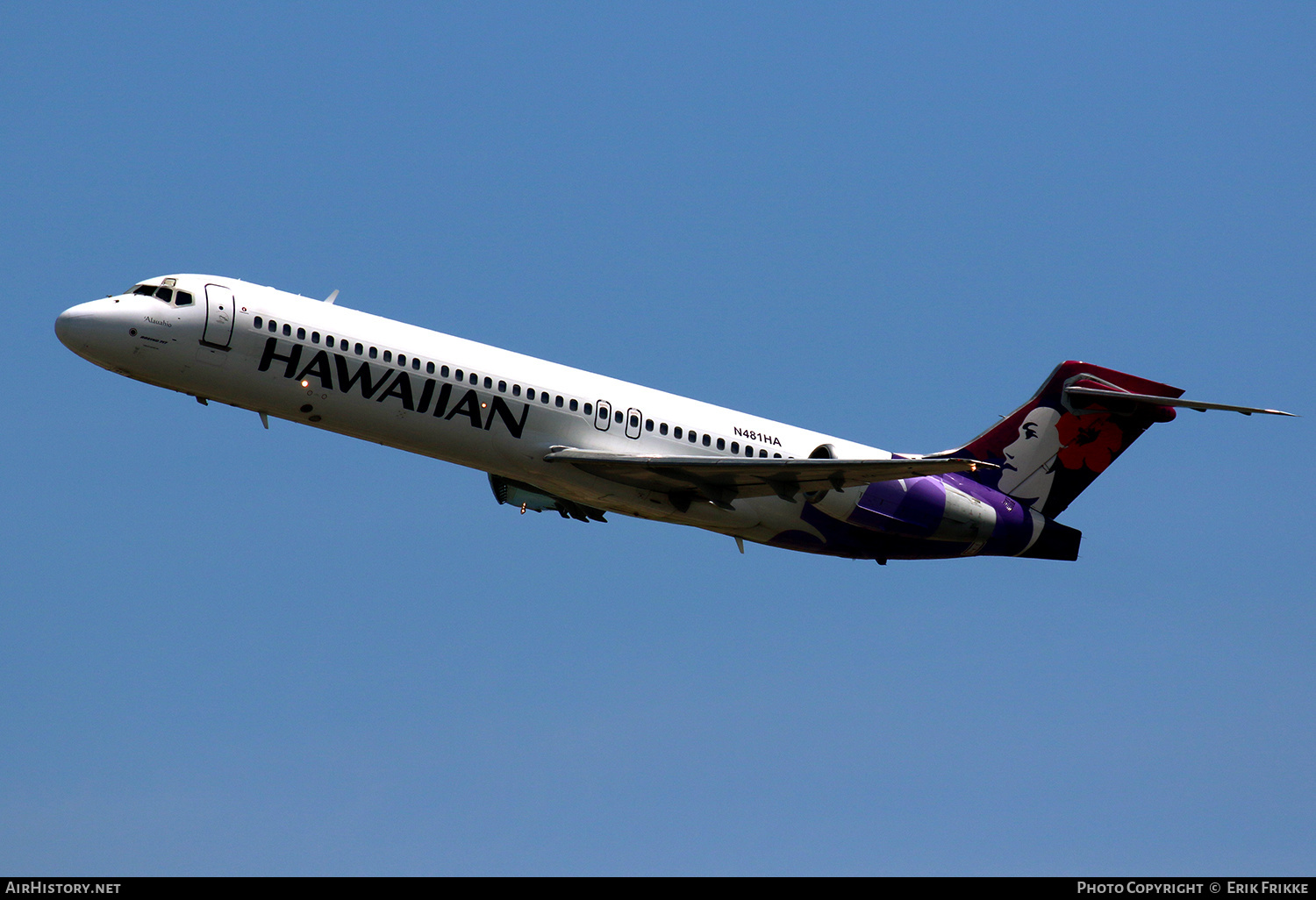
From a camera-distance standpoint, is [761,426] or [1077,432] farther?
[1077,432]

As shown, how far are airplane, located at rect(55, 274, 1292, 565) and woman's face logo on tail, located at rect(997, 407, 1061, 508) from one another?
5 cm

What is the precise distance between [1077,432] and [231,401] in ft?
70.6

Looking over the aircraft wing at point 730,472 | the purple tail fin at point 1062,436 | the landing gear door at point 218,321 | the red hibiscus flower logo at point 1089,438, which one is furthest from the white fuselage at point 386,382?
the red hibiscus flower logo at point 1089,438

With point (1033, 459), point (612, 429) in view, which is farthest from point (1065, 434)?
point (612, 429)

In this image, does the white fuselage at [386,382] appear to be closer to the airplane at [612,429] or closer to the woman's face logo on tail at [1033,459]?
the airplane at [612,429]

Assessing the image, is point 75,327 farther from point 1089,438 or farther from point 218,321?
point 1089,438

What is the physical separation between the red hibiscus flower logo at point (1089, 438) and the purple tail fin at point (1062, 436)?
23mm

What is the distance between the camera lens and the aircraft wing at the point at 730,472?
33594mm

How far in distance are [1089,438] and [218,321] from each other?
2221 cm

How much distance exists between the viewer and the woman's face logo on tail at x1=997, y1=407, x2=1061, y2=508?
1555 inches

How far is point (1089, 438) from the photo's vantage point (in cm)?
3994
